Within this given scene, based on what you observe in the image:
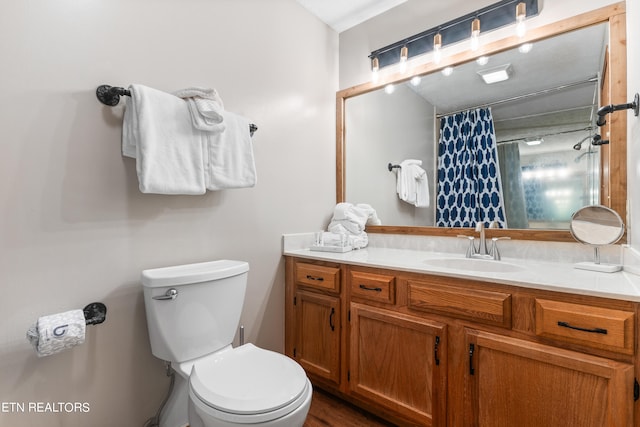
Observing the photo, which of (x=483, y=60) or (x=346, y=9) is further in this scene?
(x=346, y=9)

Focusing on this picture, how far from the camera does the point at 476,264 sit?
160 centimetres

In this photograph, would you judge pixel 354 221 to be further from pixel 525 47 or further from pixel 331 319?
pixel 525 47

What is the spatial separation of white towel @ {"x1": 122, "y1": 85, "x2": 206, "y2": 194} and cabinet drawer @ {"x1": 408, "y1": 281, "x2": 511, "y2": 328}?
3.56 ft

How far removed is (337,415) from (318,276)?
730mm

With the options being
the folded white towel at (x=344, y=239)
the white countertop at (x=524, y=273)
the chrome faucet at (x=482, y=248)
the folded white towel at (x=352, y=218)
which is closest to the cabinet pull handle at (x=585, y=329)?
the white countertop at (x=524, y=273)

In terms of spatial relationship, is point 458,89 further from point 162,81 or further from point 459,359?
point 162,81

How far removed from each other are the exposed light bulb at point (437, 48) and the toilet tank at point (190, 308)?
1.69 meters

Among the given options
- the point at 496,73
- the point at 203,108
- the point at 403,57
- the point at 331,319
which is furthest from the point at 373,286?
the point at 403,57

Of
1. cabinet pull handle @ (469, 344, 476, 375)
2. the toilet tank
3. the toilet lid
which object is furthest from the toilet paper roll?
cabinet pull handle @ (469, 344, 476, 375)

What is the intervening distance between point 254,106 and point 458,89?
1.24m

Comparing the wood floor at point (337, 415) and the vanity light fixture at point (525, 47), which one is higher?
the vanity light fixture at point (525, 47)

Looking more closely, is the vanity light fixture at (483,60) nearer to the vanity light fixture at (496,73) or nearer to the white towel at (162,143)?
the vanity light fixture at (496,73)

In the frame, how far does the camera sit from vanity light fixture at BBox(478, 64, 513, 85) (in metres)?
1.67

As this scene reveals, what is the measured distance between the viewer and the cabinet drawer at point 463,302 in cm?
115
